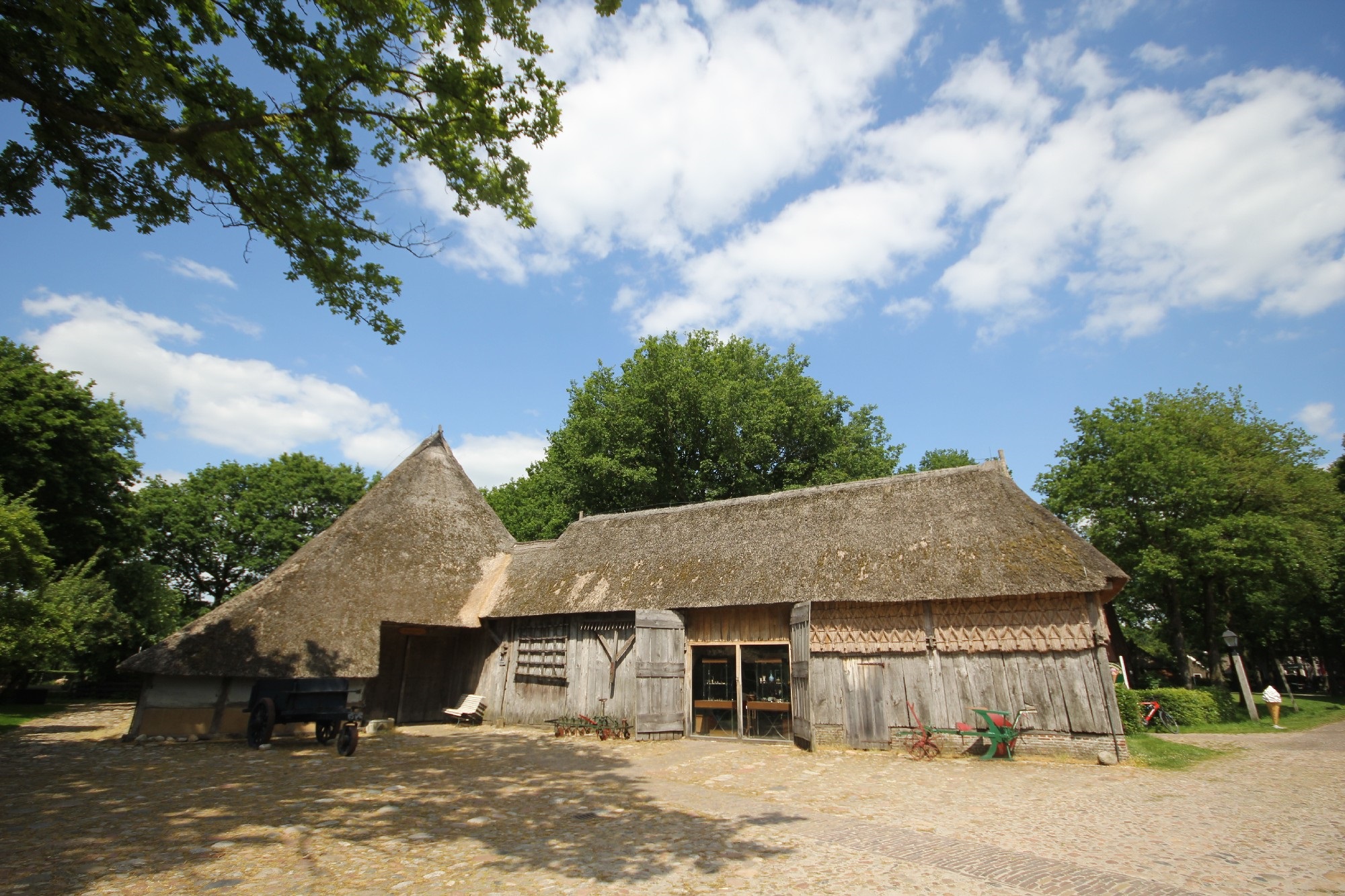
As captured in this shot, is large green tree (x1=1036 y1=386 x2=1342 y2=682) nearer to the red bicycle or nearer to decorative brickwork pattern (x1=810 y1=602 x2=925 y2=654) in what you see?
the red bicycle

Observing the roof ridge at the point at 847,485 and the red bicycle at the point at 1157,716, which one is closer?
the roof ridge at the point at 847,485

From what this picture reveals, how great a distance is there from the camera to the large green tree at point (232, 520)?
34250 millimetres

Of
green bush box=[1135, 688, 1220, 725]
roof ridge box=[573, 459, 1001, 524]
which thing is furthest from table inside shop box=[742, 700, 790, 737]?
green bush box=[1135, 688, 1220, 725]

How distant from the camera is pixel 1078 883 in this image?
5.52 m

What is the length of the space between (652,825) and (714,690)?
352 inches

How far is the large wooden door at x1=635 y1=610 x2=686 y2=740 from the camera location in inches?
596

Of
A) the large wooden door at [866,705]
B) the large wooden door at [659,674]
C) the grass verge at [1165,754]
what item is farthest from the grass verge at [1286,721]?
the large wooden door at [659,674]

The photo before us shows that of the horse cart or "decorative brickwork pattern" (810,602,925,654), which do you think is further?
"decorative brickwork pattern" (810,602,925,654)

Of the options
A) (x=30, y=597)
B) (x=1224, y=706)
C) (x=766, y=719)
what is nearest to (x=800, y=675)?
(x=766, y=719)

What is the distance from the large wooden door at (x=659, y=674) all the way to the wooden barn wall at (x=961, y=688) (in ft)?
11.1

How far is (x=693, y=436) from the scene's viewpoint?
3009cm

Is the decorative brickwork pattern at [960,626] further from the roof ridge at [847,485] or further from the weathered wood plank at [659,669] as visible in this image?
the roof ridge at [847,485]

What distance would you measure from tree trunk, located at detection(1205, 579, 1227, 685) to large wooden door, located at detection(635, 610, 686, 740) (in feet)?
82.6

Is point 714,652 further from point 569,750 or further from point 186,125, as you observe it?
point 186,125
